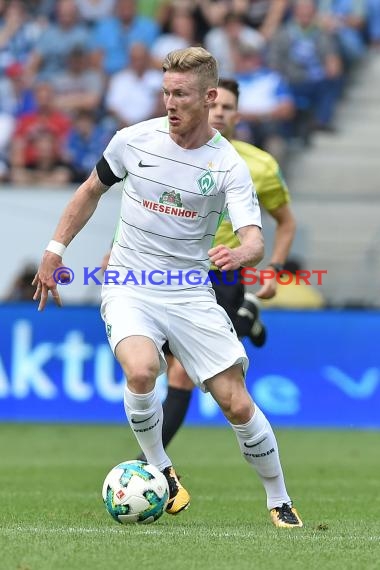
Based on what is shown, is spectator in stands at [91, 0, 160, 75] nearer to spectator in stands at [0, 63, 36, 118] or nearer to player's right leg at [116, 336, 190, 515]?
spectator in stands at [0, 63, 36, 118]

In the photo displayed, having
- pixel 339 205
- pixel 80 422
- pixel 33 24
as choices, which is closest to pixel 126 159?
pixel 80 422

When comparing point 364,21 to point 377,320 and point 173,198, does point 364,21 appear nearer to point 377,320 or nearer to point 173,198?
point 377,320

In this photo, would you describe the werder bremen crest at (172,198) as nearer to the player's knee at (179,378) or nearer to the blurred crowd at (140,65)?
the player's knee at (179,378)

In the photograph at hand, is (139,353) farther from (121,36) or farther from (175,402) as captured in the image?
(121,36)

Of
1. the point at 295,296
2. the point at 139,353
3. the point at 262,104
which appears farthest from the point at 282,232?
the point at 262,104

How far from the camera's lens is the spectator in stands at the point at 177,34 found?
17.9 metres

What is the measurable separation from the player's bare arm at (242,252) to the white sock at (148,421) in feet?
2.85

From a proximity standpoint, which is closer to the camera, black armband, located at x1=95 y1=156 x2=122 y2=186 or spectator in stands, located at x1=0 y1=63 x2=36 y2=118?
black armband, located at x1=95 y1=156 x2=122 y2=186

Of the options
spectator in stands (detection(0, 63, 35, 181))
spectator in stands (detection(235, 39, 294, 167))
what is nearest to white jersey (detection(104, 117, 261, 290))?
spectator in stands (detection(235, 39, 294, 167))

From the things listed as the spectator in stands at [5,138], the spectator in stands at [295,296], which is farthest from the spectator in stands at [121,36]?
the spectator in stands at [295,296]

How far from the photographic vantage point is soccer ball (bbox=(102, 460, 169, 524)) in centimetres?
599

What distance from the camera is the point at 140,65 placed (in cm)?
1758

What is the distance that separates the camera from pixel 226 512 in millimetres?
6953

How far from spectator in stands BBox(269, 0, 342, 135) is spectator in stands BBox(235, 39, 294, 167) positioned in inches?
7.4
